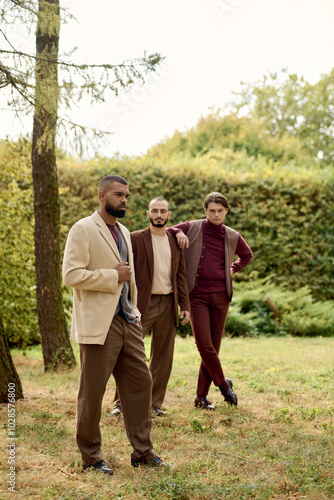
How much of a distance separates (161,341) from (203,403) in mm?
802

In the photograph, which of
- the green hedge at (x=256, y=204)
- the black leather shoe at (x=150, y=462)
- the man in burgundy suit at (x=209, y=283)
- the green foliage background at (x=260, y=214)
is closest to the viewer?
the black leather shoe at (x=150, y=462)

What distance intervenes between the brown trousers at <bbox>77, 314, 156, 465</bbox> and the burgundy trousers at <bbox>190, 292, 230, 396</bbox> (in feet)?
5.23

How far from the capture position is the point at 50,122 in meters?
6.24

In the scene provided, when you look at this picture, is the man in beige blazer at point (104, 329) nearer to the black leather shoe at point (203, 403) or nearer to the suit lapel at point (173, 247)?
the suit lapel at point (173, 247)

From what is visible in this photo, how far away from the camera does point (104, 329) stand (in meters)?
3.68

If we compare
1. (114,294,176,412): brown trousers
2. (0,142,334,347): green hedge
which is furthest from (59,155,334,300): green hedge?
(114,294,176,412): brown trousers

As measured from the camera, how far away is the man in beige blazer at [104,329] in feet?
12.1

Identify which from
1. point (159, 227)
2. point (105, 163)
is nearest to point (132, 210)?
point (105, 163)

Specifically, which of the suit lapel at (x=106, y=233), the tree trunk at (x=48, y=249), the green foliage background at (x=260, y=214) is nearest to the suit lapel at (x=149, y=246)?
the suit lapel at (x=106, y=233)

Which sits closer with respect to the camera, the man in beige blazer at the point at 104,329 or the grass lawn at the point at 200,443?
the grass lawn at the point at 200,443

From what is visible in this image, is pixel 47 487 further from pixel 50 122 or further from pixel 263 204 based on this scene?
pixel 263 204

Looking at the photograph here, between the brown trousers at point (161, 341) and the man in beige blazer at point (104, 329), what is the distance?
1347 millimetres

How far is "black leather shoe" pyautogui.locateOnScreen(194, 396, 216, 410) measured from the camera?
5.50m

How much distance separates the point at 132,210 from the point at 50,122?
5976 millimetres
